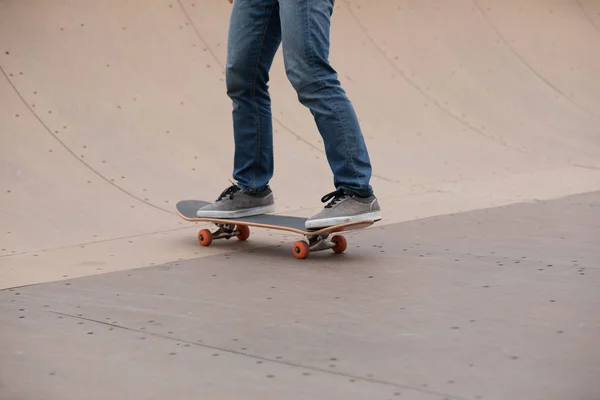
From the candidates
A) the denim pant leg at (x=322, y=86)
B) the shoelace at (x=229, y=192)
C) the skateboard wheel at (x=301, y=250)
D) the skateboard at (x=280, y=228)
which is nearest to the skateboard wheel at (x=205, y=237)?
the skateboard at (x=280, y=228)

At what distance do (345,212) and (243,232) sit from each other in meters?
0.57

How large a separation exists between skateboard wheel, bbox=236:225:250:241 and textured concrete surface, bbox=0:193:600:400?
0.20 metres

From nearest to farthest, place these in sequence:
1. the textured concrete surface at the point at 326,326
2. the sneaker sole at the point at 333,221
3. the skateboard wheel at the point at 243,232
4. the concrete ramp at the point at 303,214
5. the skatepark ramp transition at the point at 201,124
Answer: the textured concrete surface at the point at 326,326 → the concrete ramp at the point at 303,214 → the sneaker sole at the point at 333,221 → the skateboard wheel at the point at 243,232 → the skatepark ramp transition at the point at 201,124

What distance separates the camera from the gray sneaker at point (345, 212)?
141 inches

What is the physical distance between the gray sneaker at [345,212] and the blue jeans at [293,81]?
3 cm

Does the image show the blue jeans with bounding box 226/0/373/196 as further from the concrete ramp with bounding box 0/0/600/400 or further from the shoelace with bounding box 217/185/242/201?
the concrete ramp with bounding box 0/0/600/400

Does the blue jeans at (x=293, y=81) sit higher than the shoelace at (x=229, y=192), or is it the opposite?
the blue jeans at (x=293, y=81)

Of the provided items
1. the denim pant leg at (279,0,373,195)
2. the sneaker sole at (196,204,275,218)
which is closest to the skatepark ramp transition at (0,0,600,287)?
the sneaker sole at (196,204,275,218)

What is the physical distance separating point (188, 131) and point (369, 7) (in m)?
2.66

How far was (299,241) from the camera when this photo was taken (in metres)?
3.64

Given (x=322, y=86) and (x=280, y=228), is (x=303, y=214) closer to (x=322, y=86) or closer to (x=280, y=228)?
(x=280, y=228)

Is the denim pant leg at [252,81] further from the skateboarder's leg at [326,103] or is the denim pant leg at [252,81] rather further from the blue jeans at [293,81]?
the skateboarder's leg at [326,103]

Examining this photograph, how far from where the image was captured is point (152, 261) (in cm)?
361

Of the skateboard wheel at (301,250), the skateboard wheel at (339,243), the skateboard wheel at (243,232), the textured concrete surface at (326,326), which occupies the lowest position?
the textured concrete surface at (326,326)
